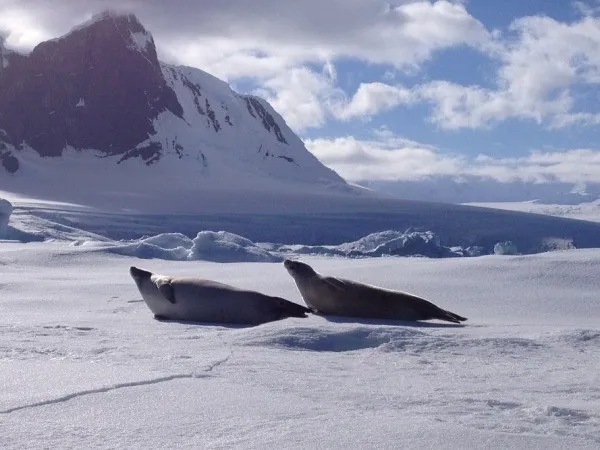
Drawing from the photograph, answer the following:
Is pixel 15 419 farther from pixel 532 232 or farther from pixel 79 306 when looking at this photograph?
pixel 532 232

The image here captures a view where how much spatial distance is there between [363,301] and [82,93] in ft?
191

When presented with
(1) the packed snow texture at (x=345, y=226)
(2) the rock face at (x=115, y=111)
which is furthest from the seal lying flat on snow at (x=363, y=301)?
(2) the rock face at (x=115, y=111)

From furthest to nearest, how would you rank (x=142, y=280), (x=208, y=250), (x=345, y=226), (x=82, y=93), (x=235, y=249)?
(x=82, y=93)
(x=345, y=226)
(x=235, y=249)
(x=208, y=250)
(x=142, y=280)

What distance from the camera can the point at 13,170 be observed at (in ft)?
169

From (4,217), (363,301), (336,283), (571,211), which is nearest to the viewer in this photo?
(363,301)

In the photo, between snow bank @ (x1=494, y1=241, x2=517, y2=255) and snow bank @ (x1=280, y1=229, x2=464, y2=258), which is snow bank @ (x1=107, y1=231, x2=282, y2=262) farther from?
snow bank @ (x1=494, y1=241, x2=517, y2=255)

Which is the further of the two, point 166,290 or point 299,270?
point 299,270

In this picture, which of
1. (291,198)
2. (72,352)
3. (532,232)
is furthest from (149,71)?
(72,352)

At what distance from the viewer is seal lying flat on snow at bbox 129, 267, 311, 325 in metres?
3.86

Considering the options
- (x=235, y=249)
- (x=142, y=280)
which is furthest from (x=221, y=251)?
(x=142, y=280)

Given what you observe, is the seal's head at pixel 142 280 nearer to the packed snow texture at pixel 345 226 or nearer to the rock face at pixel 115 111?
the packed snow texture at pixel 345 226

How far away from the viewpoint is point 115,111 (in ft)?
205

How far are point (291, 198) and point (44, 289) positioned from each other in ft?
115

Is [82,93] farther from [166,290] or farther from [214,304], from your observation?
[214,304]
